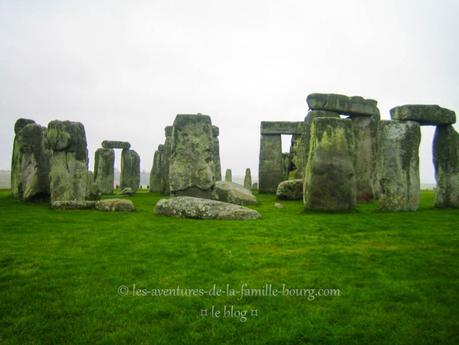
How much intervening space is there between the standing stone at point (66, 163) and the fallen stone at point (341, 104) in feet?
26.5

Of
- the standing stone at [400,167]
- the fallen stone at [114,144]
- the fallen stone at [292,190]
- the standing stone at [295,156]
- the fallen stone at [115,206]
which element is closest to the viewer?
the standing stone at [400,167]

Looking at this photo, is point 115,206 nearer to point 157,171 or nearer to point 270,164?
point 157,171

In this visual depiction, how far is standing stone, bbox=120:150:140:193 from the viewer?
23234 millimetres

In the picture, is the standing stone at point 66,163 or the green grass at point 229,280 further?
the standing stone at point 66,163

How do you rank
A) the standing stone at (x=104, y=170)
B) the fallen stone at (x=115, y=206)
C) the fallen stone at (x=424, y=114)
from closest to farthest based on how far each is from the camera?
the fallen stone at (x=424, y=114) < the fallen stone at (x=115, y=206) < the standing stone at (x=104, y=170)

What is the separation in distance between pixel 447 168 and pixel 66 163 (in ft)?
35.1

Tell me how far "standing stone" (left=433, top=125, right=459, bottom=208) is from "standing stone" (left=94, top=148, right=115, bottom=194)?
1585 cm

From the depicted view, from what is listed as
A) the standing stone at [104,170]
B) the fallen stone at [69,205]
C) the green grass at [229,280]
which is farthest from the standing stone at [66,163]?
the standing stone at [104,170]

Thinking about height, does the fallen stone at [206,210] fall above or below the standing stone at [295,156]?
below

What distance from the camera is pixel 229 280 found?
15.4ft

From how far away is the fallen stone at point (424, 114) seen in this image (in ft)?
34.5

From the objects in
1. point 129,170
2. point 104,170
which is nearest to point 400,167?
point 104,170

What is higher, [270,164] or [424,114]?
[424,114]

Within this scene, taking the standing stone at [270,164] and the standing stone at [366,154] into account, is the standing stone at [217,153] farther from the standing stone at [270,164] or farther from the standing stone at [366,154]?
the standing stone at [366,154]
